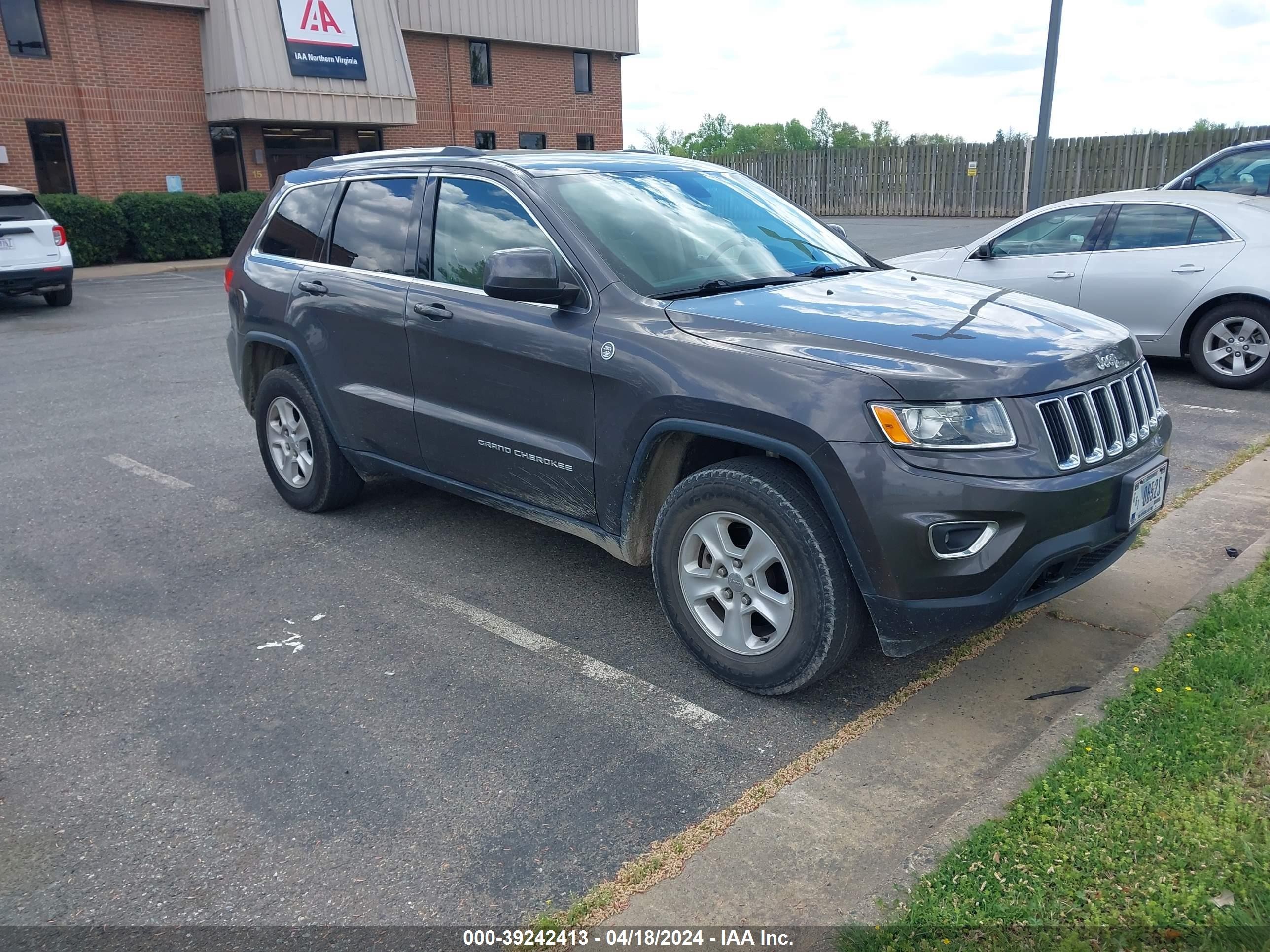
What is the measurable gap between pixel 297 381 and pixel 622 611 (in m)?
2.25

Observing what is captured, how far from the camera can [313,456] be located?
18.4 ft

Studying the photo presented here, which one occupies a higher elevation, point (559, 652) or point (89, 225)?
point (89, 225)

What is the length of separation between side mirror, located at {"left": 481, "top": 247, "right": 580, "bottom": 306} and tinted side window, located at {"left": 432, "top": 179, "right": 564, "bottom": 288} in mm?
330

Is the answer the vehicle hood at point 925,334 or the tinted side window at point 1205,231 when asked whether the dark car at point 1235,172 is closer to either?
the tinted side window at point 1205,231

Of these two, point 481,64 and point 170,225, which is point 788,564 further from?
point 481,64

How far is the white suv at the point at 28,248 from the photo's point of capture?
1416 centimetres

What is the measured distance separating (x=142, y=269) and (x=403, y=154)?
18.9m

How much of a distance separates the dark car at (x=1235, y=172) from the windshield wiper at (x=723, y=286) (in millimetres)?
8949

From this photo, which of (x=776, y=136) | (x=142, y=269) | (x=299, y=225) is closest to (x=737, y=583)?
(x=299, y=225)

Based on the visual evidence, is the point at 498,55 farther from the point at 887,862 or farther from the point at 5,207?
the point at 887,862

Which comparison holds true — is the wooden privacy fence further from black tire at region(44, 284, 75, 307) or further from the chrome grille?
the chrome grille

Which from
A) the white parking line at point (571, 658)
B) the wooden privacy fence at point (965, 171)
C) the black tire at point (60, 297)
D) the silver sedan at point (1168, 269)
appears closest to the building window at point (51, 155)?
the black tire at point (60, 297)

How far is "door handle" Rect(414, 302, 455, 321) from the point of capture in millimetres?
4598

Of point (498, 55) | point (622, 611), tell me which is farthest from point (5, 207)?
point (498, 55)
